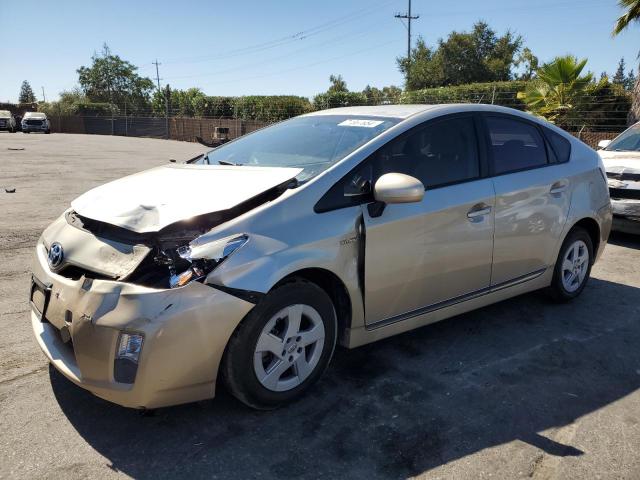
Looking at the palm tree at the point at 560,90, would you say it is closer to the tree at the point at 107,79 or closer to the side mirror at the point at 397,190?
the side mirror at the point at 397,190

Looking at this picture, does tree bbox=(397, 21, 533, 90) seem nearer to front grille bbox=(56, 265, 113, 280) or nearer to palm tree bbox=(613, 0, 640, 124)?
palm tree bbox=(613, 0, 640, 124)

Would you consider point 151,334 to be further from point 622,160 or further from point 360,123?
point 622,160

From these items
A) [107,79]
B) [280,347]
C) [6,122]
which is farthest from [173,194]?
[107,79]

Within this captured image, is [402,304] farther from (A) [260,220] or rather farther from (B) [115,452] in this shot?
(B) [115,452]

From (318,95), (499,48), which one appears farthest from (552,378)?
(499,48)

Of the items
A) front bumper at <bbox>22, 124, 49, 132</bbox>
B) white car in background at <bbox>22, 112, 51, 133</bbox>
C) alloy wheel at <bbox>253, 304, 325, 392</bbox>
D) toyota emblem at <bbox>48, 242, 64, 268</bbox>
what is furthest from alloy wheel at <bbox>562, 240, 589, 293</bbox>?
front bumper at <bbox>22, 124, 49, 132</bbox>

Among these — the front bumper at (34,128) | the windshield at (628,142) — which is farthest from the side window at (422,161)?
the front bumper at (34,128)

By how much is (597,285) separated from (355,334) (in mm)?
3381

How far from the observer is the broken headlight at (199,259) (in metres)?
2.55

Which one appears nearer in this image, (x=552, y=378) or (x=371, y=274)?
(x=371, y=274)

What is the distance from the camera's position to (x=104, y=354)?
2494 mm

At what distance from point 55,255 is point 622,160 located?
696 cm

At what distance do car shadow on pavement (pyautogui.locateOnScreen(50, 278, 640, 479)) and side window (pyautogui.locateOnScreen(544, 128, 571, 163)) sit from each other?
147cm

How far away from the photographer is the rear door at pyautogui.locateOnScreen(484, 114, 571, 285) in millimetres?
3947
